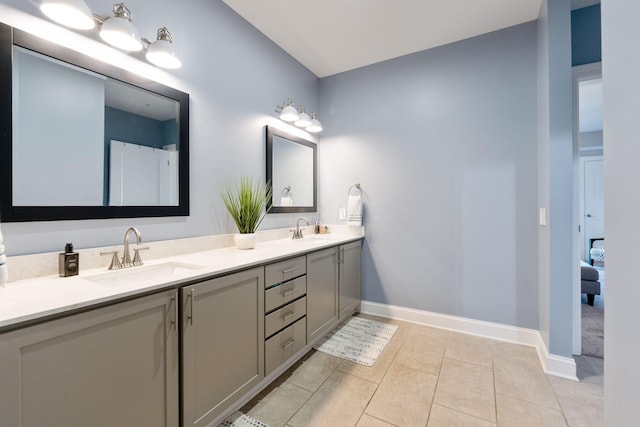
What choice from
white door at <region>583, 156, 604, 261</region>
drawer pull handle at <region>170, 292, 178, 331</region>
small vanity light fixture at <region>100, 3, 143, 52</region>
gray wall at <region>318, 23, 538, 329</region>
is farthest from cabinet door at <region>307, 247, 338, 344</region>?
white door at <region>583, 156, 604, 261</region>

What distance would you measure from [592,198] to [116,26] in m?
7.60

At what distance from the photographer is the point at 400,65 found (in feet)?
9.36

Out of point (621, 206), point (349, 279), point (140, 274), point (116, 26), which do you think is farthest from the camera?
point (349, 279)

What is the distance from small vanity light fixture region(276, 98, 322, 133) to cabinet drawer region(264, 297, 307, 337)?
5.34 ft

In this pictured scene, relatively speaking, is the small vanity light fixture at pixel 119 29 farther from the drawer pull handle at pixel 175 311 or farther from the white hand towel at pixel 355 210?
the white hand towel at pixel 355 210

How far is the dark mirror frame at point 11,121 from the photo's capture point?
115 centimetres

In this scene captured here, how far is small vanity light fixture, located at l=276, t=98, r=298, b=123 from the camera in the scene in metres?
2.57

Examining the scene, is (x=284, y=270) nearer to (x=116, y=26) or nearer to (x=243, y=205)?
(x=243, y=205)

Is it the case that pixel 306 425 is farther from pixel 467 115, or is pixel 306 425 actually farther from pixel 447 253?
pixel 467 115

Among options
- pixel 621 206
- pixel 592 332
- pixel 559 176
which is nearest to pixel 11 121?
pixel 621 206

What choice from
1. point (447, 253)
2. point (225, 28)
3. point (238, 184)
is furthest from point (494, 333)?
point (225, 28)

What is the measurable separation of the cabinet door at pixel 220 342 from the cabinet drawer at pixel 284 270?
60 mm

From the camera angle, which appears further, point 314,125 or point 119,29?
point 314,125

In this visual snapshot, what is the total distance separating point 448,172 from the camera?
2.63m
